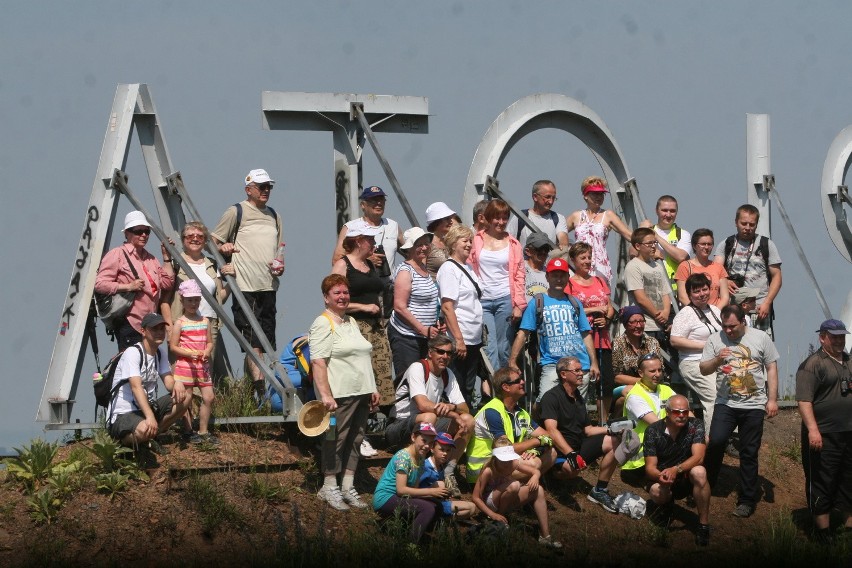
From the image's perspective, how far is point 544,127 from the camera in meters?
15.6

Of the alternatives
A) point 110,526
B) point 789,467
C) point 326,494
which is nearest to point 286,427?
point 326,494

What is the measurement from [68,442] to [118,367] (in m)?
1.09

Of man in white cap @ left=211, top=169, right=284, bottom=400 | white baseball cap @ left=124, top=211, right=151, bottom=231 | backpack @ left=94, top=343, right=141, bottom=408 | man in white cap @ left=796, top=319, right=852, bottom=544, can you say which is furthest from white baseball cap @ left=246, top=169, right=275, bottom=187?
man in white cap @ left=796, top=319, right=852, bottom=544

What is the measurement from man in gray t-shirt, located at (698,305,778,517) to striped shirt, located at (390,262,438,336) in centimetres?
248

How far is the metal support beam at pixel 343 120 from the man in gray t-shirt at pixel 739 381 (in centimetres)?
315

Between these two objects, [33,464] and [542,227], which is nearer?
[33,464]

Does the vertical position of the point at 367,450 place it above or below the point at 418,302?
below

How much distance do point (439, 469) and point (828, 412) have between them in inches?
138

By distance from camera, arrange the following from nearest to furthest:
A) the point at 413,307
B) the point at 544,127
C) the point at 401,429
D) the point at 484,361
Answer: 1. the point at 401,429
2. the point at 413,307
3. the point at 484,361
4. the point at 544,127

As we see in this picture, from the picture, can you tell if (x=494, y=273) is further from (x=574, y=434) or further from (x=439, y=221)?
(x=574, y=434)

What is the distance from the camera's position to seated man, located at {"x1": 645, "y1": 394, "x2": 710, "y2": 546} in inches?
494

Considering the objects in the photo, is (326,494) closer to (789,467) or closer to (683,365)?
(683,365)

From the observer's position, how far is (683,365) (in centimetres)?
1375

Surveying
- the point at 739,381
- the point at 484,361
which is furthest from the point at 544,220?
the point at 739,381
